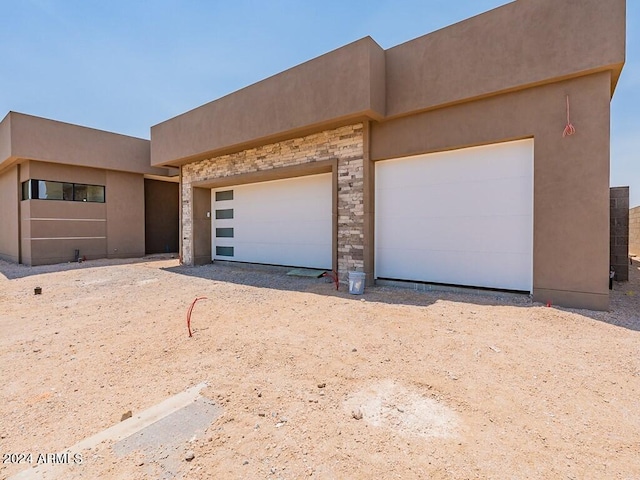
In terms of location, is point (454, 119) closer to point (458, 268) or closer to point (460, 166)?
point (460, 166)

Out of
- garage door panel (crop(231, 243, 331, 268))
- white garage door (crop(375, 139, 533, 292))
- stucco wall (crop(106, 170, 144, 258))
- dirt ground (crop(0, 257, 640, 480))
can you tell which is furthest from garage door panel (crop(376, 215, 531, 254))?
stucco wall (crop(106, 170, 144, 258))

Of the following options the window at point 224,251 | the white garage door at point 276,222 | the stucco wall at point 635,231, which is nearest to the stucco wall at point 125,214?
the white garage door at point 276,222

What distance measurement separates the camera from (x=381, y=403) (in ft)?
9.47

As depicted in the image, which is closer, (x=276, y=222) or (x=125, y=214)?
(x=276, y=222)

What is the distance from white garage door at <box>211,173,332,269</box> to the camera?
981 centimetres

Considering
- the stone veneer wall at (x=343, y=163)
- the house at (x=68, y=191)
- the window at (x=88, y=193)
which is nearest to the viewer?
the stone veneer wall at (x=343, y=163)

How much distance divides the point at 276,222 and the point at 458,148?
20.7 feet

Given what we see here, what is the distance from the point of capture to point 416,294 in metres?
7.14

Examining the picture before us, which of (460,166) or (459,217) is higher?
(460,166)

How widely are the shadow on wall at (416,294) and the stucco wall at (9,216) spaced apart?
9956 mm

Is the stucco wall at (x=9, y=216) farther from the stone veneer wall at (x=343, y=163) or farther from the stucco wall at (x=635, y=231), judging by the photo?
the stucco wall at (x=635, y=231)

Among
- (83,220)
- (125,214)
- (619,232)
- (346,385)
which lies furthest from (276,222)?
(83,220)

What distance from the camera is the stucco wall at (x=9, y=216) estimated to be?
14.4 m

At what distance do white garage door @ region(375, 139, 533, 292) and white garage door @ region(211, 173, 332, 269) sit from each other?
2162 millimetres
